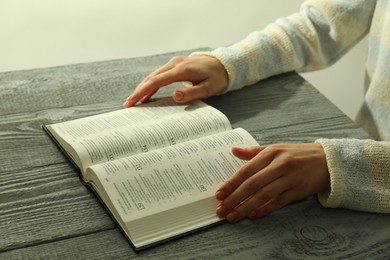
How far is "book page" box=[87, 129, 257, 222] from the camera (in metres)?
0.73

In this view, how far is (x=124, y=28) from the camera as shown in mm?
1866

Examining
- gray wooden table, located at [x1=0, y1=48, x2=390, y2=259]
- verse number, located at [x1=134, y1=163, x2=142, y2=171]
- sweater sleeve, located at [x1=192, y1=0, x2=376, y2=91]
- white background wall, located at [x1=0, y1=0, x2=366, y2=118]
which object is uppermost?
sweater sleeve, located at [x1=192, y1=0, x2=376, y2=91]

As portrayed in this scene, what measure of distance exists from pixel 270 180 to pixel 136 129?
0.21 meters

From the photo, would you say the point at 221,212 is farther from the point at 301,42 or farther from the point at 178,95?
the point at 301,42

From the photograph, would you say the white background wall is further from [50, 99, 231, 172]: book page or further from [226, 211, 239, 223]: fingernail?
[226, 211, 239, 223]: fingernail

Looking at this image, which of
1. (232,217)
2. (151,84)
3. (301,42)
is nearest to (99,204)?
(232,217)

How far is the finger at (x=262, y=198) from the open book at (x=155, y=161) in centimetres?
3

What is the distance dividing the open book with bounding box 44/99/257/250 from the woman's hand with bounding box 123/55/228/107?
2 centimetres

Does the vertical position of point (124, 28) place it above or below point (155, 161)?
below

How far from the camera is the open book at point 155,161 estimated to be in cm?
72

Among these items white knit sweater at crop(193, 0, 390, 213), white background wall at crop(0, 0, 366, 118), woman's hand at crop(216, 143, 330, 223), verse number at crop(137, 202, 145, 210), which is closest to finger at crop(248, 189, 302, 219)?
woman's hand at crop(216, 143, 330, 223)

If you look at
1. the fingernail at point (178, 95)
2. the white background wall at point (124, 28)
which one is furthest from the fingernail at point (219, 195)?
the white background wall at point (124, 28)

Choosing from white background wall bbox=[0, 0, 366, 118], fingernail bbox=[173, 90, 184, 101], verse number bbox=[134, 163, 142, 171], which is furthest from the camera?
white background wall bbox=[0, 0, 366, 118]

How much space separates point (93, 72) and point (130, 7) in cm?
85
